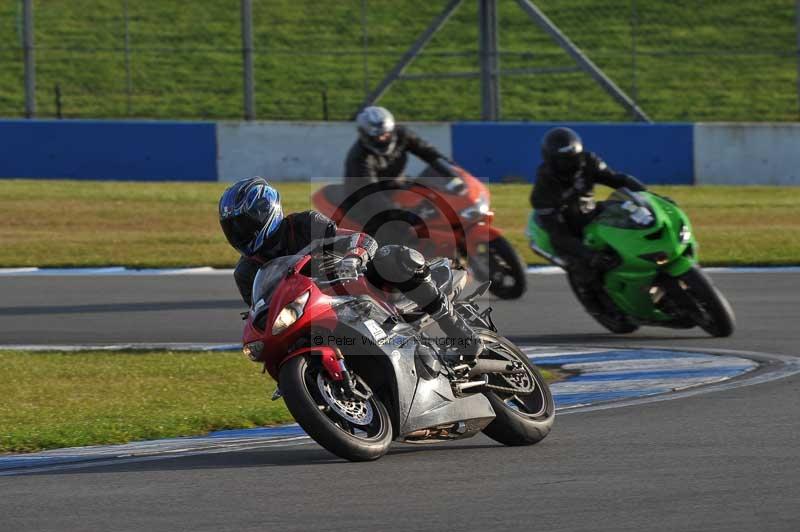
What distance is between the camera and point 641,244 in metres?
10.7

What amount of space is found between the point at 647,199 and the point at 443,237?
2.30 m

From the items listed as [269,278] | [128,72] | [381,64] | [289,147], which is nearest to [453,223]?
[269,278]

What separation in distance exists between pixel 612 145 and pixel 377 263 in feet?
51.6

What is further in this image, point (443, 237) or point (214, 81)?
point (214, 81)

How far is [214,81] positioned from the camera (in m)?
25.5

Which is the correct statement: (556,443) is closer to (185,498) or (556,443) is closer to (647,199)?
(185,498)

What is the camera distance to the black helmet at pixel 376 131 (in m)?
12.7

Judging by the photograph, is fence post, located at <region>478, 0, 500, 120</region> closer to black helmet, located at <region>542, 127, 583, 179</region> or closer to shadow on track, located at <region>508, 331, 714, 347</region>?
black helmet, located at <region>542, 127, 583, 179</region>

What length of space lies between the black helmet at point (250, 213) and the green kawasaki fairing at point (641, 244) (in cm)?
442

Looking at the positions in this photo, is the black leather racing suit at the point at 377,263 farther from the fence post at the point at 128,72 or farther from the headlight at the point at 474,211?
the fence post at the point at 128,72

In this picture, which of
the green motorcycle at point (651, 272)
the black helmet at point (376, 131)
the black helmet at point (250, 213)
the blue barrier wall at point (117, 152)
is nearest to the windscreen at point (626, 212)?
the green motorcycle at point (651, 272)

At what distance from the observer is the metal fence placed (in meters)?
23.7

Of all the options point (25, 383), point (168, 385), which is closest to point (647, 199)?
point (168, 385)

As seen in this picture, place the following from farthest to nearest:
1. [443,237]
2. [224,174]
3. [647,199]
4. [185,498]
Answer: [224,174], [443,237], [647,199], [185,498]
